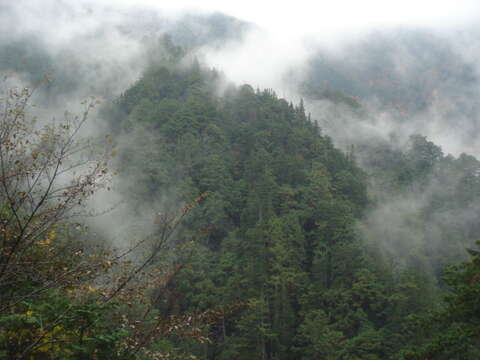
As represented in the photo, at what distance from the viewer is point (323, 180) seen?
35.6 metres

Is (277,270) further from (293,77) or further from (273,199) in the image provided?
(293,77)

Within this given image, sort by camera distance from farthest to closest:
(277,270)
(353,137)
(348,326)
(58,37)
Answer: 1. (58,37)
2. (353,137)
3. (277,270)
4. (348,326)

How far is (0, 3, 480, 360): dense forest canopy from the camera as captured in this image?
16.0 feet

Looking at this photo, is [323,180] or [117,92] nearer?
[323,180]

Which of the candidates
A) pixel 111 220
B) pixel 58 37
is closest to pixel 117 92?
pixel 58 37

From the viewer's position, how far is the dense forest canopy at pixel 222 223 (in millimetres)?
4879

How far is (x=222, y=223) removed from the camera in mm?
35000

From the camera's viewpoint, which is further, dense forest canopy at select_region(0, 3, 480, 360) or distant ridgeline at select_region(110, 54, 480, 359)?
distant ridgeline at select_region(110, 54, 480, 359)

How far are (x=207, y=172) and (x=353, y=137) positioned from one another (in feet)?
106

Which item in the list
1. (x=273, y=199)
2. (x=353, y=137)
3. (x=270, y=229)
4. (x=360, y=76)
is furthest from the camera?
(x=360, y=76)

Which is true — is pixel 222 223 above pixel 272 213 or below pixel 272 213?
above

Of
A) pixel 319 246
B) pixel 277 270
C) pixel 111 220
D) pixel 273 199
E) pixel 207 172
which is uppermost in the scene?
pixel 207 172

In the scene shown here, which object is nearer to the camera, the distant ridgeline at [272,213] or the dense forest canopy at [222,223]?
the dense forest canopy at [222,223]

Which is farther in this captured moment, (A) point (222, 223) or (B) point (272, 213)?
(A) point (222, 223)
